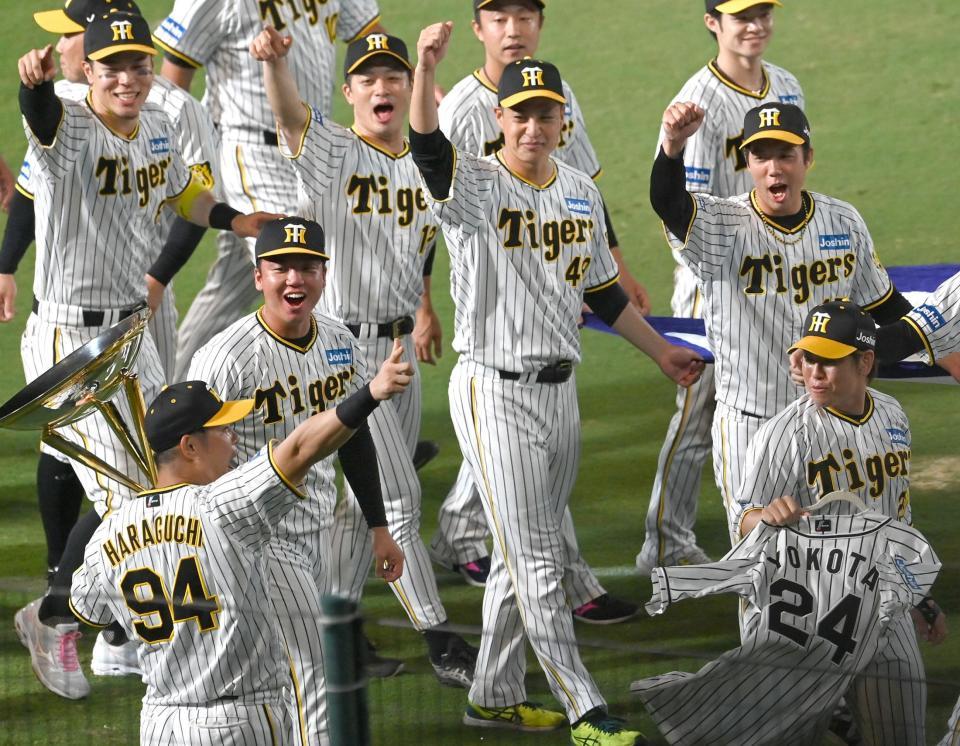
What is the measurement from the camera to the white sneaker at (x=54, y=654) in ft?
19.2

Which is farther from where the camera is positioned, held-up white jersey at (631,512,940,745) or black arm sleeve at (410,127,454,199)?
black arm sleeve at (410,127,454,199)

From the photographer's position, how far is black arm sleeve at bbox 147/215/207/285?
708 centimetres

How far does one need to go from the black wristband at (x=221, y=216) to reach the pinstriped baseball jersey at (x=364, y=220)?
278 mm

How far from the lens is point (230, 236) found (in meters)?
8.04

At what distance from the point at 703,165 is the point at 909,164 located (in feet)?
17.6

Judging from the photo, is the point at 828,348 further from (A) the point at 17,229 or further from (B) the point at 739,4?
(A) the point at 17,229

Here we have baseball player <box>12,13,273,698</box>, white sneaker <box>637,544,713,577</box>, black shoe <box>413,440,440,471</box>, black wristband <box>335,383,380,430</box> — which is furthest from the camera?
black shoe <box>413,440,440,471</box>

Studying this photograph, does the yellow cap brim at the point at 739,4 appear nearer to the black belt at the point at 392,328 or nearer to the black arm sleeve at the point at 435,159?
the black belt at the point at 392,328

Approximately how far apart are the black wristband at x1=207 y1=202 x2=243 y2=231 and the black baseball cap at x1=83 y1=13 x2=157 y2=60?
611mm

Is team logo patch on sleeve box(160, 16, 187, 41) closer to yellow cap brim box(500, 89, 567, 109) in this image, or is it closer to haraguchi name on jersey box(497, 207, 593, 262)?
yellow cap brim box(500, 89, 567, 109)

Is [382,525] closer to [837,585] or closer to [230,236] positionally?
[837,585]

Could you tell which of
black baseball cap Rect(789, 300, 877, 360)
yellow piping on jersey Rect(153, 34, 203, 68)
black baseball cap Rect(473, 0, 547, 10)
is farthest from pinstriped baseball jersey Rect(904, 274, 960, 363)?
yellow piping on jersey Rect(153, 34, 203, 68)

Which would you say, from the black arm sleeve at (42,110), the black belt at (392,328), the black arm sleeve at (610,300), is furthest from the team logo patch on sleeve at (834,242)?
the black arm sleeve at (42,110)

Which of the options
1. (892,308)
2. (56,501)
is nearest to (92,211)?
(56,501)
